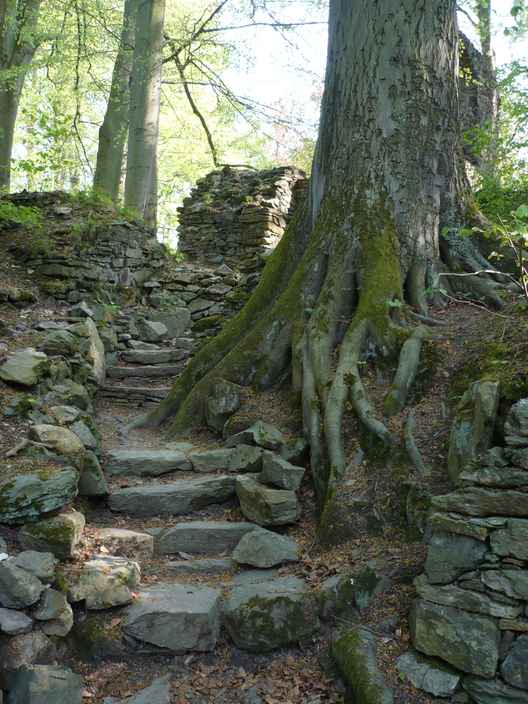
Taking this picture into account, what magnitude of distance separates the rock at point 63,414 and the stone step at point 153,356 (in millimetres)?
3235

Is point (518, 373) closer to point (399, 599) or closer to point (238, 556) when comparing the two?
point (399, 599)

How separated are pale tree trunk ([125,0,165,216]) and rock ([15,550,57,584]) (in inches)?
433

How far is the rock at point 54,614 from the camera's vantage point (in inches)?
129

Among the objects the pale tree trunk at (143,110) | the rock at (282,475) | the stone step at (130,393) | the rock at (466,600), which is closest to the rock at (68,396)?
the stone step at (130,393)

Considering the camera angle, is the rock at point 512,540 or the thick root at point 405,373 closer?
the rock at point 512,540

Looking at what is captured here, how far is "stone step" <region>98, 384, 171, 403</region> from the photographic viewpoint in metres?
7.41

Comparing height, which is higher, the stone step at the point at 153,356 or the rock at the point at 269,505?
the stone step at the point at 153,356

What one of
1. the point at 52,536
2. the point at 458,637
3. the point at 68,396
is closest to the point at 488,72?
the point at 68,396

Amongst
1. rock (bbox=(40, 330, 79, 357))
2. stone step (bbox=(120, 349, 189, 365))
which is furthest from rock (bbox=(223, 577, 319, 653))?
stone step (bbox=(120, 349, 189, 365))

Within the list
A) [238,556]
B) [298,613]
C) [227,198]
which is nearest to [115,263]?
[227,198]

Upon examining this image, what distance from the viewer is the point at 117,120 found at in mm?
14734

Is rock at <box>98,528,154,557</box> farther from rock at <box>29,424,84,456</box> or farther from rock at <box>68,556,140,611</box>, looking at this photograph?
rock at <box>29,424,84,456</box>

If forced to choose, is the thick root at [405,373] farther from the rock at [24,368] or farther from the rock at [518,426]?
the rock at [24,368]

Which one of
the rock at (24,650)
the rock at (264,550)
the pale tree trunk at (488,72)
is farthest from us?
the pale tree trunk at (488,72)
